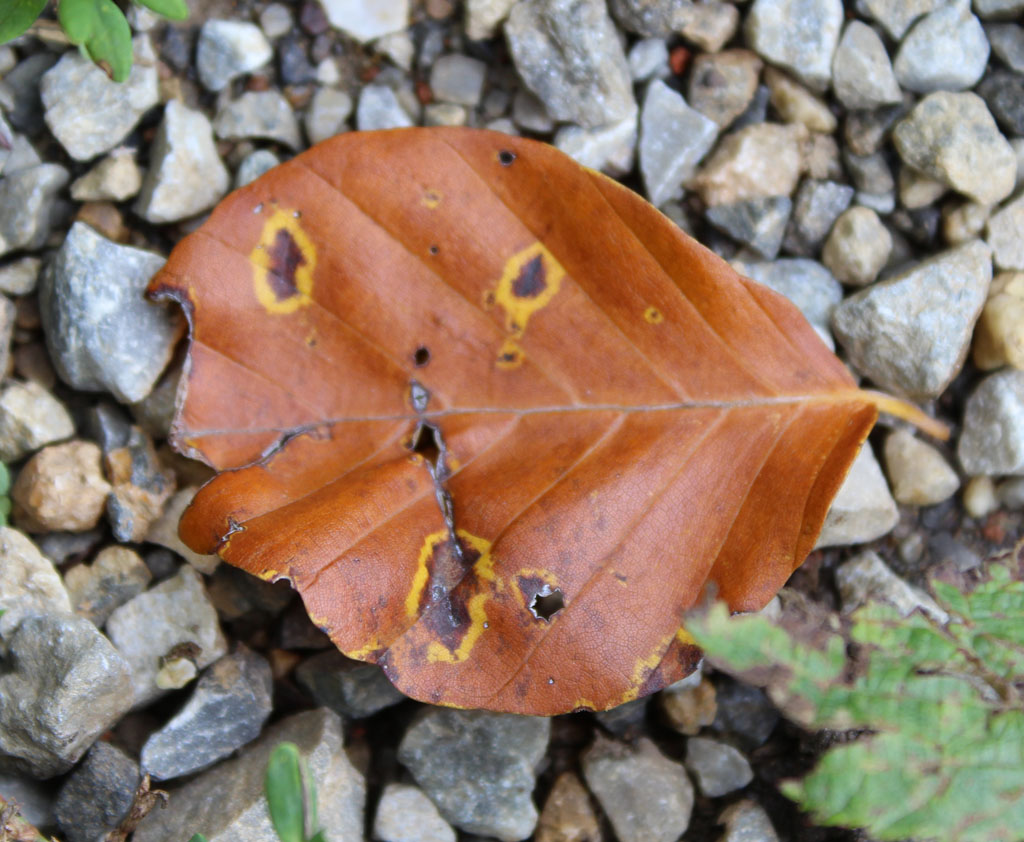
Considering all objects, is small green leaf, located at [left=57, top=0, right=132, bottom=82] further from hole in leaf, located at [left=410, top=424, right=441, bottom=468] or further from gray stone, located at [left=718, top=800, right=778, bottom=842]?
gray stone, located at [left=718, top=800, right=778, bottom=842]

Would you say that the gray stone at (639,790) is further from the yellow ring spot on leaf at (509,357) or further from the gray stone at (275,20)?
the gray stone at (275,20)

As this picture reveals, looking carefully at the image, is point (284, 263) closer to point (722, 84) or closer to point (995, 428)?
point (722, 84)

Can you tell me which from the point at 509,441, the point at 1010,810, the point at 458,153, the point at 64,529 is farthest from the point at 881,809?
the point at 64,529

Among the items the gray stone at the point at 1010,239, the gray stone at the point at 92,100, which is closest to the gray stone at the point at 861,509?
the gray stone at the point at 1010,239

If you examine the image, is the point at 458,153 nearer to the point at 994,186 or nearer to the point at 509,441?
the point at 509,441

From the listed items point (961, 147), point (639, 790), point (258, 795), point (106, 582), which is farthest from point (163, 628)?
point (961, 147)
